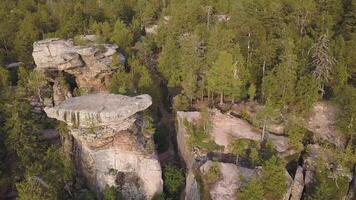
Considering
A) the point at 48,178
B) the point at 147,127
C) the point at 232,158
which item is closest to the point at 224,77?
the point at 232,158

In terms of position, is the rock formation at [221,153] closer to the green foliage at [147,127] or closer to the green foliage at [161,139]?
the green foliage at [161,139]

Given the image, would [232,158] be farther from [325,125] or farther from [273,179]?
[325,125]

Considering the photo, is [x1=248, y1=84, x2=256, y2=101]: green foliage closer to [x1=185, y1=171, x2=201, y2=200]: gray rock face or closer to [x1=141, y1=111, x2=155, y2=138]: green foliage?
[x1=141, y1=111, x2=155, y2=138]: green foliage

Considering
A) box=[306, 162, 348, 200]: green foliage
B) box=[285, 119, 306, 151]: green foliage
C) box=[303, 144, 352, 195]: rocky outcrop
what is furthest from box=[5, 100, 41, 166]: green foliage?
box=[306, 162, 348, 200]: green foliage

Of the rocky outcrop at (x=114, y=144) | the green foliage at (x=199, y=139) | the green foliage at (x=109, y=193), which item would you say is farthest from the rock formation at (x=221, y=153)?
the green foliage at (x=109, y=193)

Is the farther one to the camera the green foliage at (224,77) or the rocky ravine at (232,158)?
the green foliage at (224,77)

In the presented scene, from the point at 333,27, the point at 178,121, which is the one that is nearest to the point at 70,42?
the point at 178,121
